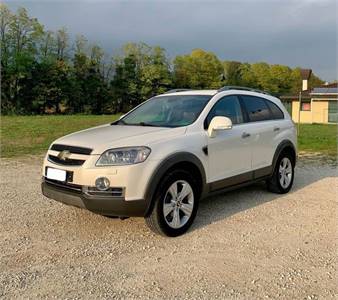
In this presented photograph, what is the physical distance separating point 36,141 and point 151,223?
1038cm

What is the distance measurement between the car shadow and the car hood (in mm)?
1186

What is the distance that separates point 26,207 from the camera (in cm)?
555

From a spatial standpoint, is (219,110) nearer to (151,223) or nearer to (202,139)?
(202,139)

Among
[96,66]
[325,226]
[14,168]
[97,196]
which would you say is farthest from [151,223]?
[96,66]

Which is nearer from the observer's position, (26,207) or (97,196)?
(97,196)

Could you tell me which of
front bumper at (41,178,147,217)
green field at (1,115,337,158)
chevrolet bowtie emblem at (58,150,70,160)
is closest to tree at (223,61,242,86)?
green field at (1,115,337,158)

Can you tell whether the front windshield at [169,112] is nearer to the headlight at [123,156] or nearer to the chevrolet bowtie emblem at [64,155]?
the headlight at [123,156]

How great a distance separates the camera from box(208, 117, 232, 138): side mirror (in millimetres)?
4758

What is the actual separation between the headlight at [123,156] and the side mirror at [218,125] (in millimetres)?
1055

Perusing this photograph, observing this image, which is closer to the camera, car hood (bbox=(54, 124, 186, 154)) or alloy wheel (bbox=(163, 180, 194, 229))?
car hood (bbox=(54, 124, 186, 154))

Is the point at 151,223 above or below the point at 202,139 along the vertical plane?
below

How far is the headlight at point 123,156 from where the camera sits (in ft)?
13.3

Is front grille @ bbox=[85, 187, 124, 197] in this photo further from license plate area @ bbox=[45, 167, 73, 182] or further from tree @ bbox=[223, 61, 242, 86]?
tree @ bbox=[223, 61, 242, 86]

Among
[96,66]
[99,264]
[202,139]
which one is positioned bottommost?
[99,264]
